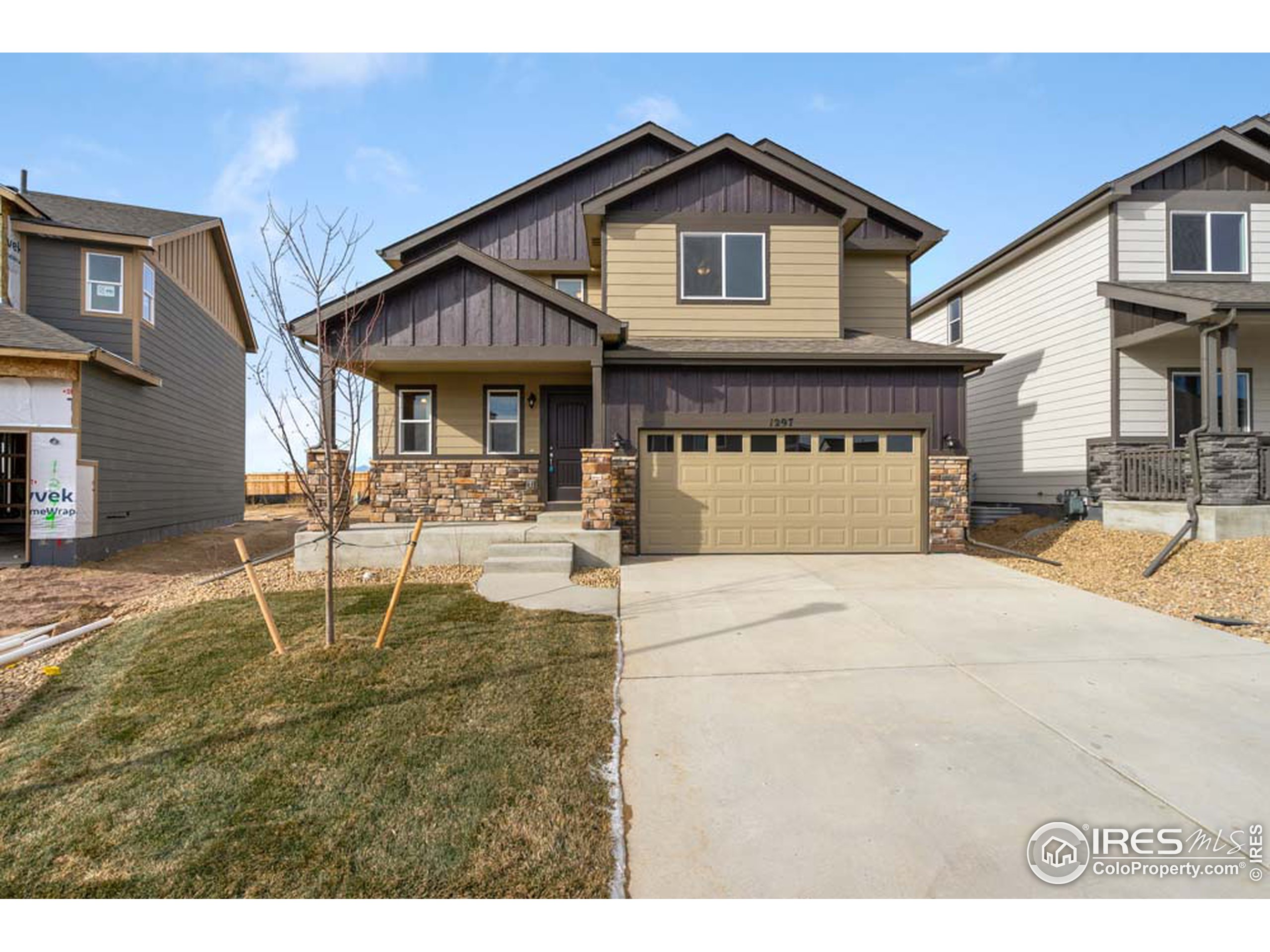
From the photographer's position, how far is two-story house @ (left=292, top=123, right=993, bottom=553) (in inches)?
381

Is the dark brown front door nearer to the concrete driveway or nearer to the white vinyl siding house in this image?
the concrete driveway

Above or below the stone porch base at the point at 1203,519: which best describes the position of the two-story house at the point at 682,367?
above

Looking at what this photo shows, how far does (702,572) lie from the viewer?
8500mm

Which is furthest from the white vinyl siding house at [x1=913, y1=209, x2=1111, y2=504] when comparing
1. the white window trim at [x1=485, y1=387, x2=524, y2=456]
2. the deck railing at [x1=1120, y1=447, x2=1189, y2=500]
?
the white window trim at [x1=485, y1=387, x2=524, y2=456]

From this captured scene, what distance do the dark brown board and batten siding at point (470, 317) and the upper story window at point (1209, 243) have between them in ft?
38.6

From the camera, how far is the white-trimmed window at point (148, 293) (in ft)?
38.4

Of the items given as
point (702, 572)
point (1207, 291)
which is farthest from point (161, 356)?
point (1207, 291)

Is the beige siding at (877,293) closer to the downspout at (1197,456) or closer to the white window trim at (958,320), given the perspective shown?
the downspout at (1197,456)

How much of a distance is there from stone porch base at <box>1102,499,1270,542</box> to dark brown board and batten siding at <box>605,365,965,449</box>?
3.30 meters

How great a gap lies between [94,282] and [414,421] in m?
6.50

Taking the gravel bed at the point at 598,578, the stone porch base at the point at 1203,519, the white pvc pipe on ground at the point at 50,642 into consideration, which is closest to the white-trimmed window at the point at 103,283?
the white pvc pipe on ground at the point at 50,642

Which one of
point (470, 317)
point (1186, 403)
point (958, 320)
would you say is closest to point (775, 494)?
point (470, 317)
